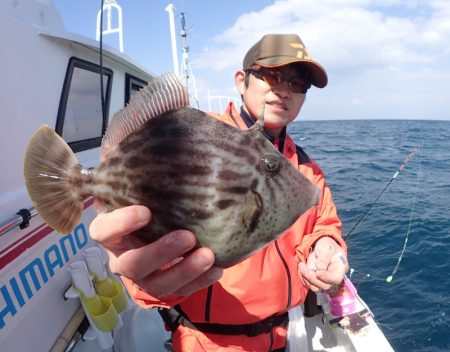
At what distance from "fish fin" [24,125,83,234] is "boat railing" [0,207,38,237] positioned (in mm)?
1157

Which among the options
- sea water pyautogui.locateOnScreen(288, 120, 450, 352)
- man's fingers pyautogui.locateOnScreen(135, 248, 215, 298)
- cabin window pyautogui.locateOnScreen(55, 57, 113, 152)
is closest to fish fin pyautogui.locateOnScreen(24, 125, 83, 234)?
man's fingers pyautogui.locateOnScreen(135, 248, 215, 298)

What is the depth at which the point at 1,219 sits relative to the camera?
93.6 inches

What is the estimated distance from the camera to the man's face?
2.38 meters

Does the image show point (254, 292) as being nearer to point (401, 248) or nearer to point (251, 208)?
point (251, 208)

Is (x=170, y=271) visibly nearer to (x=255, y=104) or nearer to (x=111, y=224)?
(x=111, y=224)

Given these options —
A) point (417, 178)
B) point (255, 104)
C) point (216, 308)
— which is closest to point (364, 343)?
point (216, 308)

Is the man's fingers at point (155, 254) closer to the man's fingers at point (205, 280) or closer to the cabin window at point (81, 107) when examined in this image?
the man's fingers at point (205, 280)

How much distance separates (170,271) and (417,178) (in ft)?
50.1

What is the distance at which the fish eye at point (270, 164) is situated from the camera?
1192mm

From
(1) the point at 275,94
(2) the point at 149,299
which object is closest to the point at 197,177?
(2) the point at 149,299

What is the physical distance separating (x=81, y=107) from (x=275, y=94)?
103 inches

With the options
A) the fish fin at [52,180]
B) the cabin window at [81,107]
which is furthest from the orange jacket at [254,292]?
the cabin window at [81,107]

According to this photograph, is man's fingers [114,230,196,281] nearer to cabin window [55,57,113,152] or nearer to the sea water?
cabin window [55,57,113,152]

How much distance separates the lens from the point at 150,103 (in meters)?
1.23
